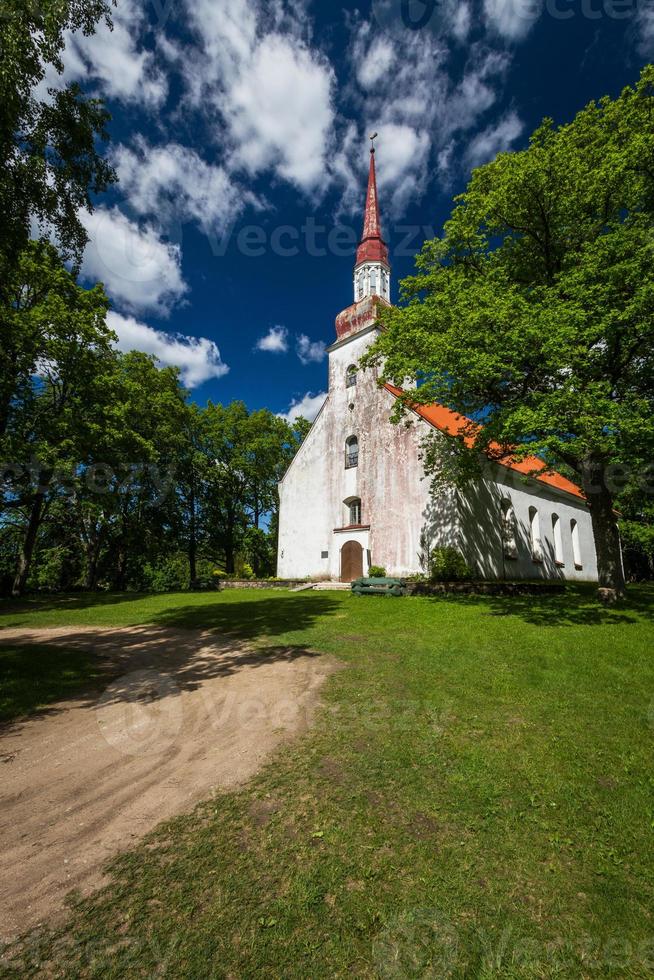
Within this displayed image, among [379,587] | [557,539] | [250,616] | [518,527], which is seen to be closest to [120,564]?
[250,616]

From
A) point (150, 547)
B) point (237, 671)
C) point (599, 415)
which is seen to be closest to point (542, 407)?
point (599, 415)

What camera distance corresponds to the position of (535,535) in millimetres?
27250

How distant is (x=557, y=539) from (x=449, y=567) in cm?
1488

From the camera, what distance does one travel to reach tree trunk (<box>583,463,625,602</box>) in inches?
545

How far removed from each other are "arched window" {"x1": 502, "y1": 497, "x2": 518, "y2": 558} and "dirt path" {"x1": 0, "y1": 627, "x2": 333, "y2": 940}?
62.5 ft

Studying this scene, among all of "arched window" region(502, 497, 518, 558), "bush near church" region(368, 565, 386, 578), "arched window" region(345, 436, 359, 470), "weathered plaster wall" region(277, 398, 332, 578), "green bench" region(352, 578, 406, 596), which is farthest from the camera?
"weathered plaster wall" region(277, 398, 332, 578)

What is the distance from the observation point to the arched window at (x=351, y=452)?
992 inches

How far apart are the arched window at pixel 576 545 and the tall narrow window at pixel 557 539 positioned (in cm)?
256

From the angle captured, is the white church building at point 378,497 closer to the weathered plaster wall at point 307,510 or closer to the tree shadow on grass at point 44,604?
the weathered plaster wall at point 307,510

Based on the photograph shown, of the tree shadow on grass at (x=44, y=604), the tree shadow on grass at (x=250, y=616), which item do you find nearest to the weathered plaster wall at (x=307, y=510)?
the tree shadow on grass at (x=250, y=616)

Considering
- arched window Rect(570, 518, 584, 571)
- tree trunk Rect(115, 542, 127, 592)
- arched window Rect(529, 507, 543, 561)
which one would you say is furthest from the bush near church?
tree trunk Rect(115, 542, 127, 592)

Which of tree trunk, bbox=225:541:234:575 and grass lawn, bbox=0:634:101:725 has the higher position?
tree trunk, bbox=225:541:234:575

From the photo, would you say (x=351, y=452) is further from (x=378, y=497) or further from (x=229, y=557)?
(x=229, y=557)

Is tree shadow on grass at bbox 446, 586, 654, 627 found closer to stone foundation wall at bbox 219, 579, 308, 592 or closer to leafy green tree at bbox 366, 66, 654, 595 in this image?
leafy green tree at bbox 366, 66, 654, 595
